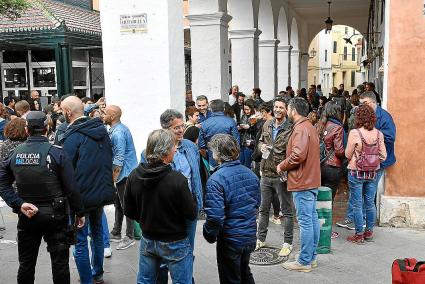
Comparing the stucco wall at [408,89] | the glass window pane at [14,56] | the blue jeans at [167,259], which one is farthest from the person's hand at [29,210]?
the glass window pane at [14,56]

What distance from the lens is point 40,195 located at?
13.2 feet

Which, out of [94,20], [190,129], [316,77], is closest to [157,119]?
[190,129]

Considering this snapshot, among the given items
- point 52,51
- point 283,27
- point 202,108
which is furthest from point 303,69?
point 202,108

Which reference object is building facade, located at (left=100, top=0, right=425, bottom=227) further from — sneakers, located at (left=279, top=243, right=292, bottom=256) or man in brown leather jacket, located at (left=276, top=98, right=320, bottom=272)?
man in brown leather jacket, located at (left=276, top=98, right=320, bottom=272)

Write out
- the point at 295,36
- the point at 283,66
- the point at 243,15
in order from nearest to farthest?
1. the point at 243,15
2. the point at 283,66
3. the point at 295,36

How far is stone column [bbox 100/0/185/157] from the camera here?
7.09 meters

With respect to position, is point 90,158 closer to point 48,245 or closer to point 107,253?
point 48,245

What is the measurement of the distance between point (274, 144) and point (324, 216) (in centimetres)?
100

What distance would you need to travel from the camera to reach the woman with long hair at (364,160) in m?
5.71

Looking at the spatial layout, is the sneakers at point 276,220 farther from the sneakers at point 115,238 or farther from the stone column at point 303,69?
the stone column at point 303,69

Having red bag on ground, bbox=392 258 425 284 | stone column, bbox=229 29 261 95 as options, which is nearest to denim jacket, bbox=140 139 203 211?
red bag on ground, bbox=392 258 425 284

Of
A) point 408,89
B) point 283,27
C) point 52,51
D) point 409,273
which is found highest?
point 283,27

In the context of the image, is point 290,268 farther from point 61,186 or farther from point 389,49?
point 389,49

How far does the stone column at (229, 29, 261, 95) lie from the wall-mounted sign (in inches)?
259
